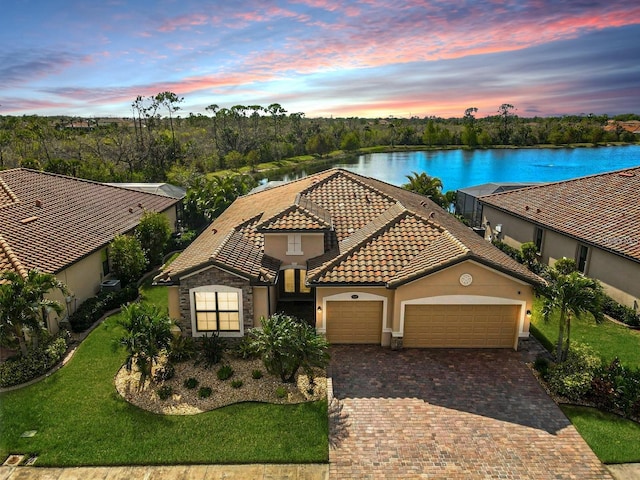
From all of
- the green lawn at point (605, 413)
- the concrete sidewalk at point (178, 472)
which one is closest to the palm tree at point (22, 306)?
the concrete sidewalk at point (178, 472)

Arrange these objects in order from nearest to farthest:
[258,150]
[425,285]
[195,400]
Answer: [195,400]
[425,285]
[258,150]

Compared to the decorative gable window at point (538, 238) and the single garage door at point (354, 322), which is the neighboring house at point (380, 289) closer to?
the single garage door at point (354, 322)

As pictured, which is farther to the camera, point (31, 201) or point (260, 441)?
point (31, 201)

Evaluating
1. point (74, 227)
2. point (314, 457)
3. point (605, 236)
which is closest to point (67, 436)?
point (314, 457)

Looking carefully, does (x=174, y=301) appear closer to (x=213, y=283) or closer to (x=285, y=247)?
(x=213, y=283)

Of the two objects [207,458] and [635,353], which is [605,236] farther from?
[207,458]

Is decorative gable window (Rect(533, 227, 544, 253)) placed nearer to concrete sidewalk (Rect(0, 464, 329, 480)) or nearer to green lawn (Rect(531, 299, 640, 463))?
green lawn (Rect(531, 299, 640, 463))

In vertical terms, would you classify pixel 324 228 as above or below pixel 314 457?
above

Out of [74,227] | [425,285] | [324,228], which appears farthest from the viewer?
[74,227]
